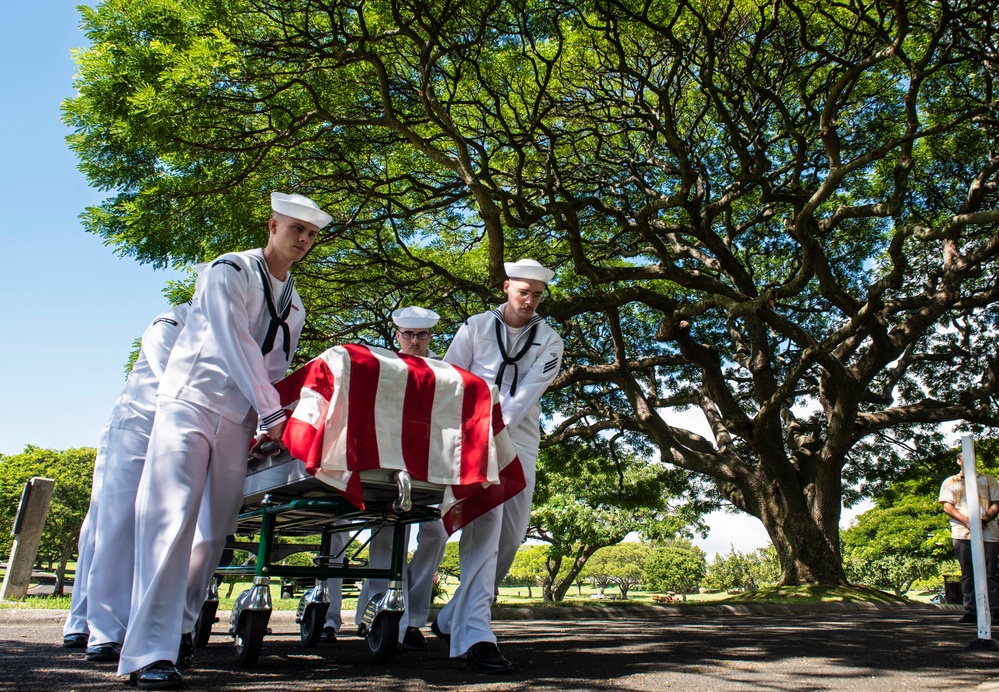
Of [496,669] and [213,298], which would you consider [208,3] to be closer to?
[213,298]

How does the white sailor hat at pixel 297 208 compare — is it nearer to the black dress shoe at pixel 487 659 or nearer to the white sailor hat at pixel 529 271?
the white sailor hat at pixel 529 271

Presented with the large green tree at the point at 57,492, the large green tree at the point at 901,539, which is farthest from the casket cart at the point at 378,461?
the large green tree at the point at 57,492

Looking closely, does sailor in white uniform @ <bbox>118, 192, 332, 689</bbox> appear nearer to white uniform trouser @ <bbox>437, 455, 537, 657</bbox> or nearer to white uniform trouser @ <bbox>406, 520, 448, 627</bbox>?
white uniform trouser @ <bbox>437, 455, 537, 657</bbox>

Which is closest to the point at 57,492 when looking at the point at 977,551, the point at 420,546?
the point at 420,546

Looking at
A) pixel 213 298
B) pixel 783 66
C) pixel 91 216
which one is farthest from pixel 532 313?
pixel 783 66

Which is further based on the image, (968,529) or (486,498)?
(968,529)

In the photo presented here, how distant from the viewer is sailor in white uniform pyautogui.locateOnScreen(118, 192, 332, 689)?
11.6ft

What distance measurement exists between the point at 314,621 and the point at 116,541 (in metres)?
1.39

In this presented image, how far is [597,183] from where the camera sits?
13602 mm

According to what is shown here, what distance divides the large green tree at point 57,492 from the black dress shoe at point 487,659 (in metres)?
41.9

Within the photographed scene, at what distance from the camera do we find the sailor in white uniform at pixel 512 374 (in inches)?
188

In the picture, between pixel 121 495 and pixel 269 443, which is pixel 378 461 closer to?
pixel 269 443

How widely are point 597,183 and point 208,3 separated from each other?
22.8 ft

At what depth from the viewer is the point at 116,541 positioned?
4.63m
